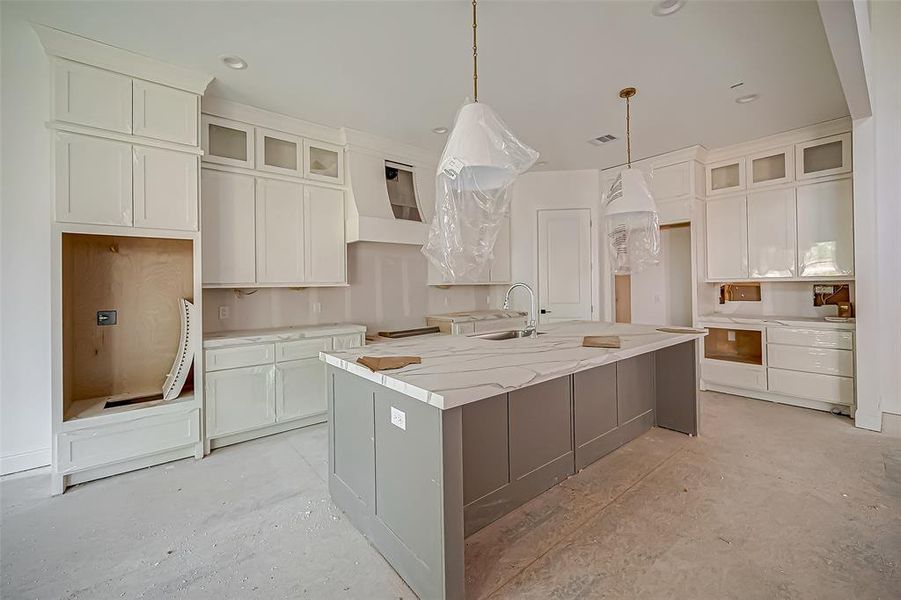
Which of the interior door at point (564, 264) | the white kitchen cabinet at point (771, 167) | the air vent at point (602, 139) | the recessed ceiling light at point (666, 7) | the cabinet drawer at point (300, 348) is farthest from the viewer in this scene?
the interior door at point (564, 264)

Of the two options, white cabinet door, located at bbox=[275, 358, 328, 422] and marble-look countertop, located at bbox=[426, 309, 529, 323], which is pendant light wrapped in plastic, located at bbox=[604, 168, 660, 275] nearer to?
marble-look countertop, located at bbox=[426, 309, 529, 323]

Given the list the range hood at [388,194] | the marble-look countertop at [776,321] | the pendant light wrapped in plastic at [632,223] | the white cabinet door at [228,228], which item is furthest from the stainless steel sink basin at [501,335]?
the marble-look countertop at [776,321]

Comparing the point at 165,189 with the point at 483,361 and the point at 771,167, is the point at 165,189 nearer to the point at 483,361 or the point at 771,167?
the point at 483,361

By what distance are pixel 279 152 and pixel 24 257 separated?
74.9 inches

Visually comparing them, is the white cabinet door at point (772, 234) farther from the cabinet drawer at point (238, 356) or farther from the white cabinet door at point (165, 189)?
the white cabinet door at point (165, 189)

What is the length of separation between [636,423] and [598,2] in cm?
283

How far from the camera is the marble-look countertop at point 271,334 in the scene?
2.93 m

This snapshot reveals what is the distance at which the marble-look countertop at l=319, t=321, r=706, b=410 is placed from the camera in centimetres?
139

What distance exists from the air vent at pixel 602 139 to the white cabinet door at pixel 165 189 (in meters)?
3.74

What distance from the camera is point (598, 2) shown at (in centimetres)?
208

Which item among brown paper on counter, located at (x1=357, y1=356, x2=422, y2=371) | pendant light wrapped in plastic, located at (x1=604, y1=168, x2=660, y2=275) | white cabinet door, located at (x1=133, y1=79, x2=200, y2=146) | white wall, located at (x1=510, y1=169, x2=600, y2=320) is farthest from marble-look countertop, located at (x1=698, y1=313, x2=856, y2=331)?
white cabinet door, located at (x1=133, y1=79, x2=200, y2=146)

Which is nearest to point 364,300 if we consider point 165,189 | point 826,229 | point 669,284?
point 165,189

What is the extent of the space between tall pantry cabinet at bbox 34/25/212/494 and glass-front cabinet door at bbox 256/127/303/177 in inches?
22.1

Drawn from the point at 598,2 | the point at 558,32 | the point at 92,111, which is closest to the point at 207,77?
the point at 92,111
